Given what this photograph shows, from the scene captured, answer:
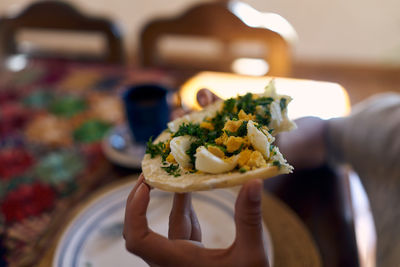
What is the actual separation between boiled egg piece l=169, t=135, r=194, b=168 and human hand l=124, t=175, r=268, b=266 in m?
0.05

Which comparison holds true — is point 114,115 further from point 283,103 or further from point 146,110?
point 283,103

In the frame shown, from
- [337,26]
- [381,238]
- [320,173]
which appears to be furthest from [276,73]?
[337,26]

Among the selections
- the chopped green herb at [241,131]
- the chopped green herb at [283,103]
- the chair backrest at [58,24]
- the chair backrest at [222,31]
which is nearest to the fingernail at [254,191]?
the chopped green herb at [241,131]

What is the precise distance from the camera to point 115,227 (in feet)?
1.90

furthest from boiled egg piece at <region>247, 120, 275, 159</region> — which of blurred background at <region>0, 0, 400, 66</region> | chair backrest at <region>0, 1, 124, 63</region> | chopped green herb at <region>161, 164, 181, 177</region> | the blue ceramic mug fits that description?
blurred background at <region>0, 0, 400, 66</region>

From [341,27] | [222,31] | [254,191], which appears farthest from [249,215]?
[341,27]

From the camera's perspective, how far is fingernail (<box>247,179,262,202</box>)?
35 centimetres

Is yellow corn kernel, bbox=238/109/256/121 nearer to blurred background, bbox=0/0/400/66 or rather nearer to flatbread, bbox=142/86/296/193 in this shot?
flatbread, bbox=142/86/296/193

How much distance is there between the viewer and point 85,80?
3.48 ft

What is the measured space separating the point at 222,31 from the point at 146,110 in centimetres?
51

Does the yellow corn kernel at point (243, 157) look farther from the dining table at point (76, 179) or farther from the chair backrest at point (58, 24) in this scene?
the chair backrest at point (58, 24)

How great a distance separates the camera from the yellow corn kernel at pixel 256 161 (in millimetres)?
403

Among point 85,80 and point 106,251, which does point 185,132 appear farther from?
point 85,80

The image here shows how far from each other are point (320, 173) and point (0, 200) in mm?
669
